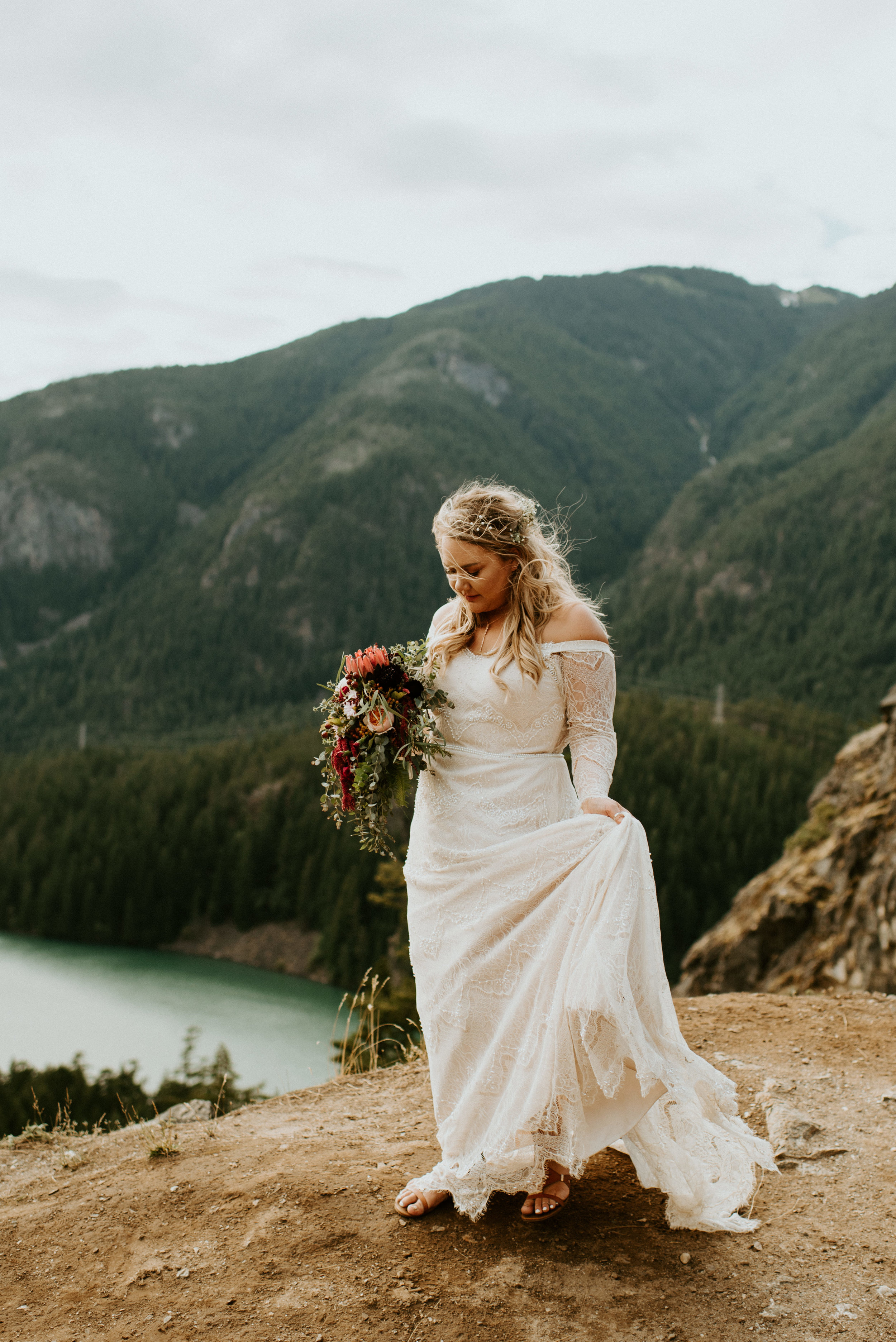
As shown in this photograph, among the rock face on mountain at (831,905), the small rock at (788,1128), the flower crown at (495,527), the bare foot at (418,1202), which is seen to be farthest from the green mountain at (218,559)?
the bare foot at (418,1202)

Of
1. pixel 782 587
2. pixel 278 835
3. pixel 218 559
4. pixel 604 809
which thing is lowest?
pixel 278 835

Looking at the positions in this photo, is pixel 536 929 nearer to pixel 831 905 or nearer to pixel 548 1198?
pixel 548 1198

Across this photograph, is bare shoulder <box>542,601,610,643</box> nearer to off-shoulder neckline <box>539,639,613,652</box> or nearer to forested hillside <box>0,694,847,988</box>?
off-shoulder neckline <box>539,639,613,652</box>

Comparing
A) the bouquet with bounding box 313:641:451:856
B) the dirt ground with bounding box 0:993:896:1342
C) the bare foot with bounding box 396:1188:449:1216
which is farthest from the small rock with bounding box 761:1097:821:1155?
the bouquet with bounding box 313:641:451:856

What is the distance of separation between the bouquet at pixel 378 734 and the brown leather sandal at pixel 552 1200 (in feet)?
5.02

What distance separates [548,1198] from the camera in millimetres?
4141

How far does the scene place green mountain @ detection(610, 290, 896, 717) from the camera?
119 meters

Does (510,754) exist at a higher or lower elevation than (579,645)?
lower

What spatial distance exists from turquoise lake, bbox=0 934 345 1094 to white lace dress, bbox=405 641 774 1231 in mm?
25406

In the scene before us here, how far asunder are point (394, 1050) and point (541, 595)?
7436mm

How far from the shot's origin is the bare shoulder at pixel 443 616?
476 centimetres

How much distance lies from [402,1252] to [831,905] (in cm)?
1058

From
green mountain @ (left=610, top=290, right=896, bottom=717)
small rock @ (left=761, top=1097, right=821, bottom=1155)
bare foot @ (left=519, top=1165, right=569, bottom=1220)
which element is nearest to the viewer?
bare foot @ (left=519, top=1165, right=569, bottom=1220)

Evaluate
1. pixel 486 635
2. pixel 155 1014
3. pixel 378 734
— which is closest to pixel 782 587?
pixel 155 1014
